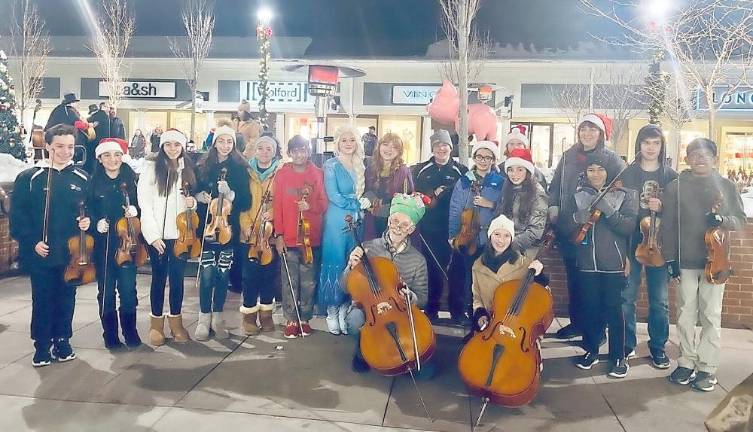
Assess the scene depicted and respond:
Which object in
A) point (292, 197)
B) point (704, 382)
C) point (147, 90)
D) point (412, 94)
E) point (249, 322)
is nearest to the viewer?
point (704, 382)

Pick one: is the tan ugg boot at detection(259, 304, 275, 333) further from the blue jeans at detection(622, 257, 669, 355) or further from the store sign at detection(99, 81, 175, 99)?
the store sign at detection(99, 81, 175, 99)

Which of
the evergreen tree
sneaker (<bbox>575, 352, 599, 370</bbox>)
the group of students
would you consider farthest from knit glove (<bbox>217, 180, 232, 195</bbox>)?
the evergreen tree

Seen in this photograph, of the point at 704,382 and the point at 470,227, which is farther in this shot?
the point at 470,227

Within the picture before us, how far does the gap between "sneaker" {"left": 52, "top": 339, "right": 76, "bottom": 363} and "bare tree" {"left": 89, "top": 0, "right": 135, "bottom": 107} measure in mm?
17241

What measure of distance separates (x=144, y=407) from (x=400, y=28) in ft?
59.7

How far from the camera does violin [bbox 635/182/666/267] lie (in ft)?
15.4

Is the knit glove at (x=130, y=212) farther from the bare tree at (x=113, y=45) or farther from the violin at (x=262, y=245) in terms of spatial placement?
the bare tree at (x=113, y=45)

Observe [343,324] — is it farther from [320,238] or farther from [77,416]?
[77,416]

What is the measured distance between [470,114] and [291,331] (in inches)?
225

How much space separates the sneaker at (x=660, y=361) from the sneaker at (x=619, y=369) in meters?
0.39

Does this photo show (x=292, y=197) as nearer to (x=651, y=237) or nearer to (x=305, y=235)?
(x=305, y=235)

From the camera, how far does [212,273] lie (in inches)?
209

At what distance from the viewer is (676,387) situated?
451 centimetres

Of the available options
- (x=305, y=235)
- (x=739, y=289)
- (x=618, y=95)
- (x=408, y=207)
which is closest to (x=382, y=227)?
(x=305, y=235)
